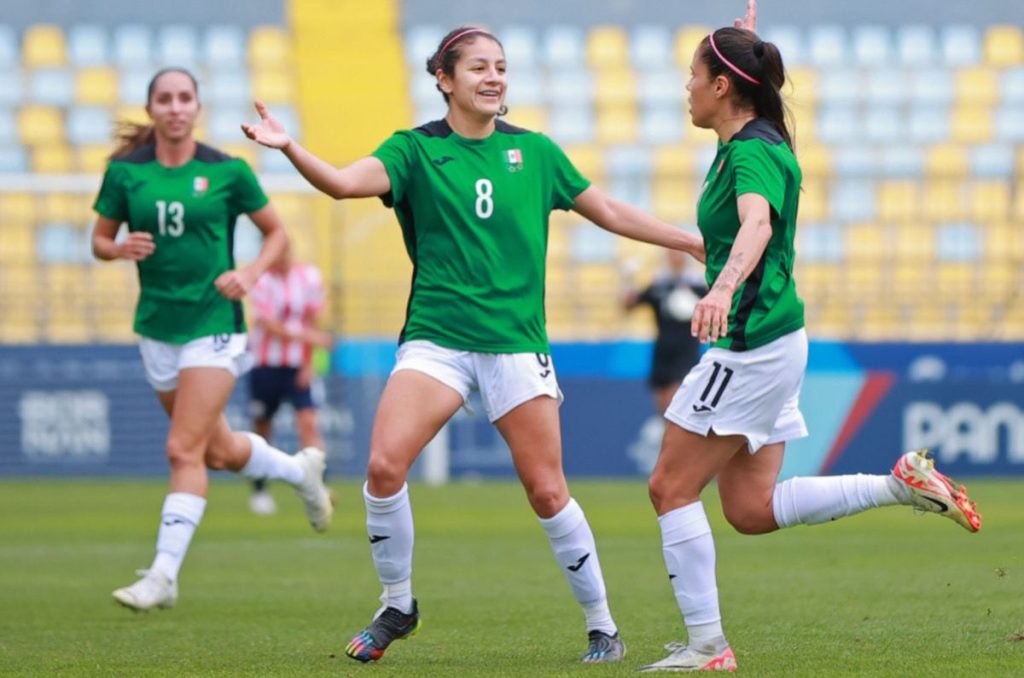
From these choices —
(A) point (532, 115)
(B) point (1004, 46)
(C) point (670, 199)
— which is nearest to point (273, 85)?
(A) point (532, 115)

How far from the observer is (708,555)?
5.79 metres

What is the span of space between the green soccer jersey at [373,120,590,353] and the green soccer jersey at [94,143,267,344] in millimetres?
2191

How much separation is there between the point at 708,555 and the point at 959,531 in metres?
7.45

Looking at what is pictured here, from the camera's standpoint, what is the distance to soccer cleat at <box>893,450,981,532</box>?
5.90m

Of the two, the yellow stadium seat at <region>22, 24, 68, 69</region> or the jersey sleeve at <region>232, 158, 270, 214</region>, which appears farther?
the yellow stadium seat at <region>22, 24, 68, 69</region>

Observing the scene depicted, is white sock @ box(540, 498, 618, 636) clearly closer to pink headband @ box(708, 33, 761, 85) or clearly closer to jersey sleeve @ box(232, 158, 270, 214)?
pink headband @ box(708, 33, 761, 85)

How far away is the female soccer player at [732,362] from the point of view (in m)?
5.69

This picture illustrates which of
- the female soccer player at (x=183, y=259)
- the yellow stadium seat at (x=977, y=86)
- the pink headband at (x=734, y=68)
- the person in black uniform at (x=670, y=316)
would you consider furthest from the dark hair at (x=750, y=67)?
the yellow stadium seat at (x=977, y=86)

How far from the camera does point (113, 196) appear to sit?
8.45 metres

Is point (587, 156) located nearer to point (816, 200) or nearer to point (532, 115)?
point (532, 115)

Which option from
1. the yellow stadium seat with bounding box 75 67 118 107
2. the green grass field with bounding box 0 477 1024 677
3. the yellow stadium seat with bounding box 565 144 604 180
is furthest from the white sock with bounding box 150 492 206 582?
the yellow stadium seat with bounding box 75 67 118 107

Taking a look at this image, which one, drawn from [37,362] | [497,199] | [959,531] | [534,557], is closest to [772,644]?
[497,199]

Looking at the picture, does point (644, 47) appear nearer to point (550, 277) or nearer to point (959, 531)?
point (550, 277)

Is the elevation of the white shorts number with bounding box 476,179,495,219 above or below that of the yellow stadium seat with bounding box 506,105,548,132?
below
